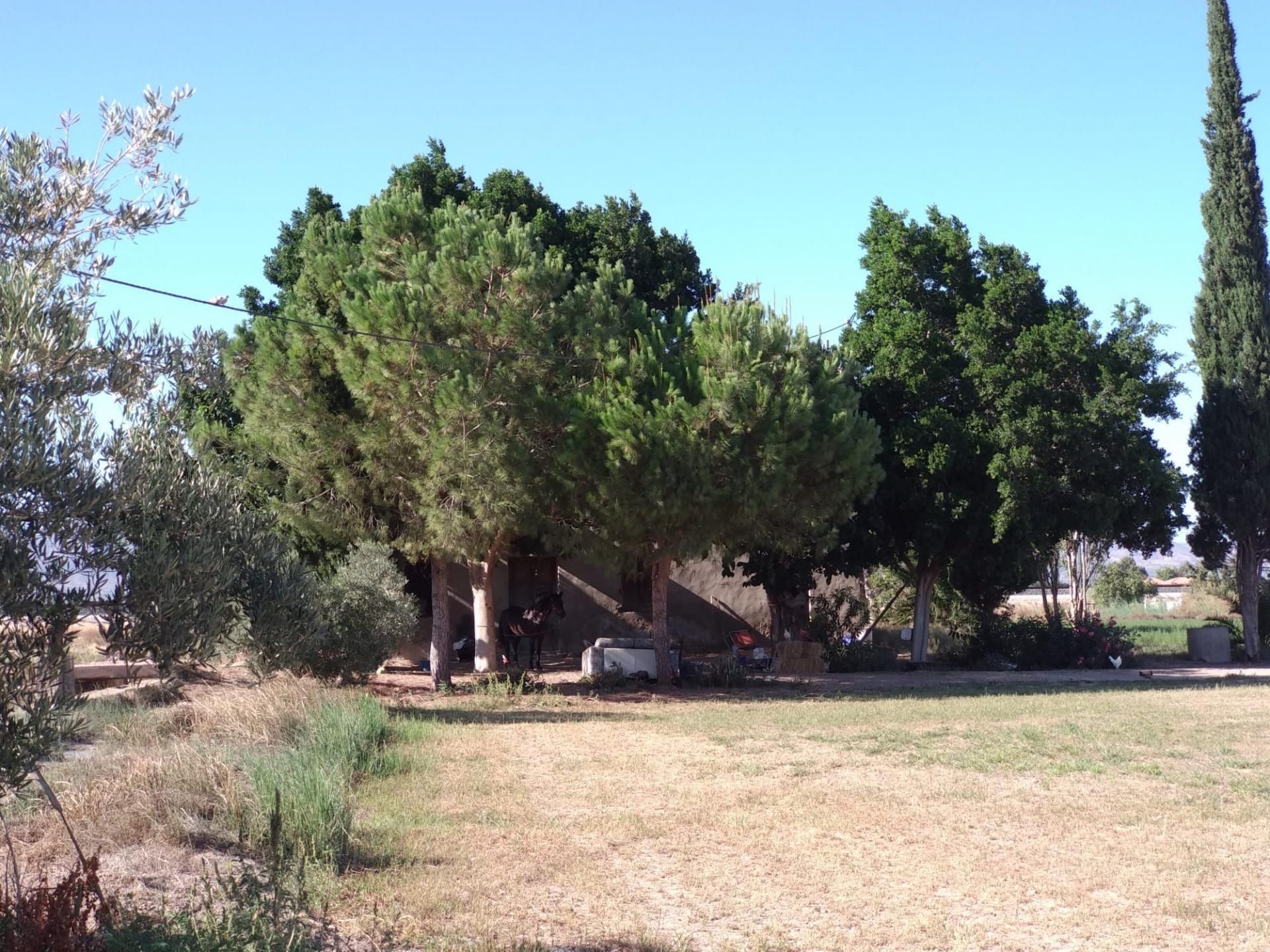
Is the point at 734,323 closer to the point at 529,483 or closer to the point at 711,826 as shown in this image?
the point at 529,483

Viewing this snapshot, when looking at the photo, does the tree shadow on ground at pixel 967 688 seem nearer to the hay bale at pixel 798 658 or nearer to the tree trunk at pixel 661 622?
the tree trunk at pixel 661 622

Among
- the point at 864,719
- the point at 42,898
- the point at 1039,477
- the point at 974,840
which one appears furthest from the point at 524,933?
the point at 1039,477

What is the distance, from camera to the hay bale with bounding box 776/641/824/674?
77.9ft

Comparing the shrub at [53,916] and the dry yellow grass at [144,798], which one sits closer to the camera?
the shrub at [53,916]

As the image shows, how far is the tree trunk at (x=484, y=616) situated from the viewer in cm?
2127

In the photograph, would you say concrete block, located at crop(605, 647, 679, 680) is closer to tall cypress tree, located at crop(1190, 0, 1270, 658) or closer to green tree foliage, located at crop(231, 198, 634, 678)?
green tree foliage, located at crop(231, 198, 634, 678)

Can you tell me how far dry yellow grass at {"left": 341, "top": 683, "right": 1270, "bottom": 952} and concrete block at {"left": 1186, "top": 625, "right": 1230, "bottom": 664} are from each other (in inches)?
500

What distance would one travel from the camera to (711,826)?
9477mm

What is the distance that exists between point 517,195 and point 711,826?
17.1m

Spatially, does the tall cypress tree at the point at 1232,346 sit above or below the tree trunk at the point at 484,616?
above

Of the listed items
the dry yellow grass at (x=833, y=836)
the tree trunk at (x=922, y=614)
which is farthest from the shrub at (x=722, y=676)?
the dry yellow grass at (x=833, y=836)

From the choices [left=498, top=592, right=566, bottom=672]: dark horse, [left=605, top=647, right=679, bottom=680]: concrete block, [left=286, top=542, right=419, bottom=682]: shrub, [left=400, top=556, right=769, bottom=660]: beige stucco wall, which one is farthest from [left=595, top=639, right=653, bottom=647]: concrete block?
[left=286, top=542, right=419, bottom=682]: shrub

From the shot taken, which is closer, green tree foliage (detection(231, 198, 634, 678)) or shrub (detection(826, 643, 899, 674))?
green tree foliage (detection(231, 198, 634, 678))

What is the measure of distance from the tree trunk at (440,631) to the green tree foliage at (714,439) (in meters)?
3.06
